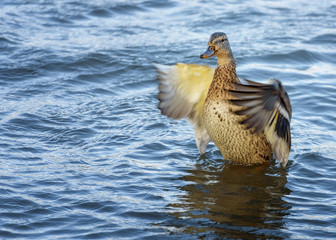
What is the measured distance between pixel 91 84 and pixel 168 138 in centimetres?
207

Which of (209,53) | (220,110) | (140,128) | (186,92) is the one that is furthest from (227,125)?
(140,128)

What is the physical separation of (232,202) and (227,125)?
87 centimetres

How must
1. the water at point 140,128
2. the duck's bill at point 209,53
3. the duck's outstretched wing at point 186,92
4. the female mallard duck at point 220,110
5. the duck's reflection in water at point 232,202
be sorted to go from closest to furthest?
the duck's reflection in water at point 232,202
the water at point 140,128
the female mallard duck at point 220,110
the duck's bill at point 209,53
the duck's outstretched wing at point 186,92

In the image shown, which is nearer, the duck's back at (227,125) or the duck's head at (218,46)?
the duck's back at (227,125)

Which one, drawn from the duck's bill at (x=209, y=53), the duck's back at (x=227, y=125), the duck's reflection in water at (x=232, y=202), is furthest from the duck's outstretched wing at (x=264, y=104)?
the duck's reflection in water at (x=232, y=202)

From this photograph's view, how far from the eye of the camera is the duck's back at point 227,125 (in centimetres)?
569

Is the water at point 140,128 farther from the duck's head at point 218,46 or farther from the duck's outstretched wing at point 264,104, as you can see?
the duck's head at point 218,46

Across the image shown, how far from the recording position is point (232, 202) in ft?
17.0

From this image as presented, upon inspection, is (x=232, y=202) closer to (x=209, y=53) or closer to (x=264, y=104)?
(x=264, y=104)

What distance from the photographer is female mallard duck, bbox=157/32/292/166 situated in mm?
5645

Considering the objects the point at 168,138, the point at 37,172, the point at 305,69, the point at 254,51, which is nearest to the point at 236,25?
the point at 254,51

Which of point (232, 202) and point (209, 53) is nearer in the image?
point (232, 202)

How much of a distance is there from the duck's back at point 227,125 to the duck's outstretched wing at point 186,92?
0.24 meters

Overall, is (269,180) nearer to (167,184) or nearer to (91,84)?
(167,184)
